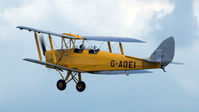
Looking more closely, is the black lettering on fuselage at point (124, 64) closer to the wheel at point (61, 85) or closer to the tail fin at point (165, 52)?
the tail fin at point (165, 52)

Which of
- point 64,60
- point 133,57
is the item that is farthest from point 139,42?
point 64,60

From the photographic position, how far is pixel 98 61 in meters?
36.0

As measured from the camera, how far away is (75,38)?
1448 inches

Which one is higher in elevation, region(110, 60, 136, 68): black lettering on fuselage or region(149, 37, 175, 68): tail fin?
region(149, 37, 175, 68): tail fin

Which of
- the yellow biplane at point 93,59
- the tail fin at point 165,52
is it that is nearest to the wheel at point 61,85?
the yellow biplane at point 93,59

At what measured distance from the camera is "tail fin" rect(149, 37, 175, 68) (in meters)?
34.4

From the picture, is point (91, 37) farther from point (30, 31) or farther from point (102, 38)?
point (30, 31)

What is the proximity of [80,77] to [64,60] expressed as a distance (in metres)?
1.45

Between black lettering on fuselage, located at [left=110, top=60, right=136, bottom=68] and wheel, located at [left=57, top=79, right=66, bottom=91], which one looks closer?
black lettering on fuselage, located at [left=110, top=60, right=136, bottom=68]

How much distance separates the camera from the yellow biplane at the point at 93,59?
114ft

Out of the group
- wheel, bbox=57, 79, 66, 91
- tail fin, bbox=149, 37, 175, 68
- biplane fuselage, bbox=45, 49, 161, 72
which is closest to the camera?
tail fin, bbox=149, 37, 175, 68

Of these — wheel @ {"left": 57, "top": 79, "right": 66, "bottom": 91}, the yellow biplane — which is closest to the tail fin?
the yellow biplane

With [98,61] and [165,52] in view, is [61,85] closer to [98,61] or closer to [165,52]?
[98,61]

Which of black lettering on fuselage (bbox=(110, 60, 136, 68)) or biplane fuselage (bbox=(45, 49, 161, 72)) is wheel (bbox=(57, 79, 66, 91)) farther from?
black lettering on fuselage (bbox=(110, 60, 136, 68))
